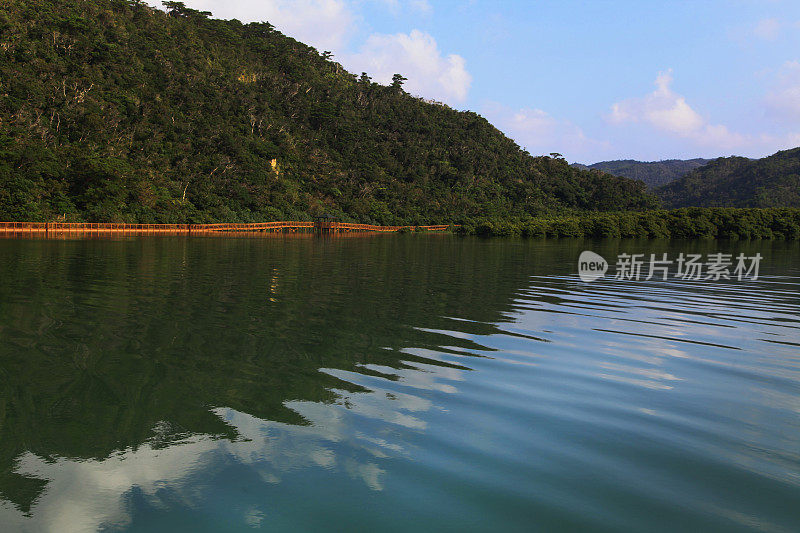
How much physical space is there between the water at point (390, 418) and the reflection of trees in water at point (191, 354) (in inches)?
1.5

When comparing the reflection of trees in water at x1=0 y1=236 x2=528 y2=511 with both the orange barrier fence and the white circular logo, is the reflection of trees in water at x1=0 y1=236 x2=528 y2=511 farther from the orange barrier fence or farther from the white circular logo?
the orange barrier fence

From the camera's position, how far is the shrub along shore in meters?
68.4

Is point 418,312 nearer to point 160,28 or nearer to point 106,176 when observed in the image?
point 106,176

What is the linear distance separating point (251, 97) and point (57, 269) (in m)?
85.0

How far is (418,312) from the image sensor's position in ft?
40.8

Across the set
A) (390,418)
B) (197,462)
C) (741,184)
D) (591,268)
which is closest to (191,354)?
(390,418)

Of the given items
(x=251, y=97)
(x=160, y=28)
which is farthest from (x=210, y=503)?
(x=160, y=28)

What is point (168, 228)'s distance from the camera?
183 ft

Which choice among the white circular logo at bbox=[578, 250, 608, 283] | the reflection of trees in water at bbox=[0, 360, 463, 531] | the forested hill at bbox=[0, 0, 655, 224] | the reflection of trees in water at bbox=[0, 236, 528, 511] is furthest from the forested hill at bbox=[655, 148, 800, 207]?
the reflection of trees in water at bbox=[0, 360, 463, 531]

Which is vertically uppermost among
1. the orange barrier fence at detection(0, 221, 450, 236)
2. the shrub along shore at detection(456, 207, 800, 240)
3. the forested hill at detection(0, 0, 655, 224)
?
the forested hill at detection(0, 0, 655, 224)

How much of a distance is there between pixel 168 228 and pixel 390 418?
5488cm

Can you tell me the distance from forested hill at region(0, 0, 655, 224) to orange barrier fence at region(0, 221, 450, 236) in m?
2.68

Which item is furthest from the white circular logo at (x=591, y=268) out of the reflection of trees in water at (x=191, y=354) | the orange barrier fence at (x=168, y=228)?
the orange barrier fence at (x=168, y=228)

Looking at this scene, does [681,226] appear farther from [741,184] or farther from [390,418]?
[741,184]
